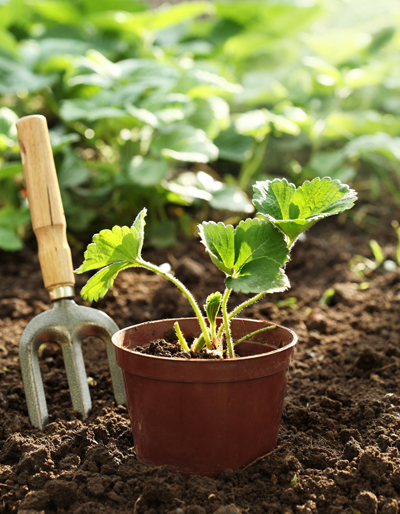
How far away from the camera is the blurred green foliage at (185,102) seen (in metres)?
2.34

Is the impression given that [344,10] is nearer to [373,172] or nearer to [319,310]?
[373,172]

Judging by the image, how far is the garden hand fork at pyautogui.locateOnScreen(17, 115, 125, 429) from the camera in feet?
4.06

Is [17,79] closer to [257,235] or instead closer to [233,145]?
[233,145]

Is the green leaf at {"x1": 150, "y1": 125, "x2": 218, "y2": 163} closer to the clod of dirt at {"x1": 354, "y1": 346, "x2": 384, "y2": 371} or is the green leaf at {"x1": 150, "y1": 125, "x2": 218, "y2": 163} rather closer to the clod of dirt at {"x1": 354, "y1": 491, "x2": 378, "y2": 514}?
the clod of dirt at {"x1": 354, "y1": 346, "x2": 384, "y2": 371}

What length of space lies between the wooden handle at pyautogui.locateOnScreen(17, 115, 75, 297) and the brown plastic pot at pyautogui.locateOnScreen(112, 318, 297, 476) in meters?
0.36

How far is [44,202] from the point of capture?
4.13 ft

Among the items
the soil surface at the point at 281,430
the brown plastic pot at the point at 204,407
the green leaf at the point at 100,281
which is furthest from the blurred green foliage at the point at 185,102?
the brown plastic pot at the point at 204,407

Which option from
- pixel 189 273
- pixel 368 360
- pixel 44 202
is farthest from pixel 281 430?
pixel 189 273

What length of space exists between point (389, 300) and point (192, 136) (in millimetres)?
1143

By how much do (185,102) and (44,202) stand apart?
4.07 ft

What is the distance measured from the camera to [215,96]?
2.71 metres

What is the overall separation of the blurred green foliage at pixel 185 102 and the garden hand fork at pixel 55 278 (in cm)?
93

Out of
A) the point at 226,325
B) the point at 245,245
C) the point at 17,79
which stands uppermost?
the point at 17,79

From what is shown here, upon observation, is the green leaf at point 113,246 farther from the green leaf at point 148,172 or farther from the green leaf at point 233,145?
the green leaf at point 233,145
